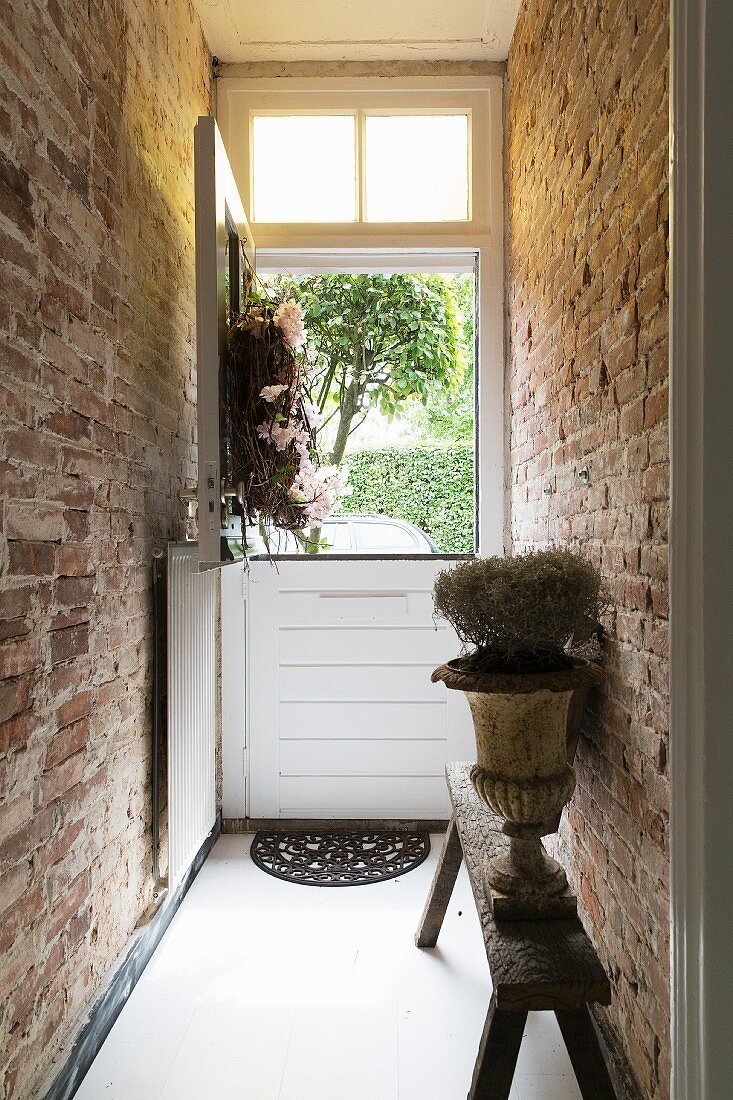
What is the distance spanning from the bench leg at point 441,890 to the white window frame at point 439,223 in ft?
4.57

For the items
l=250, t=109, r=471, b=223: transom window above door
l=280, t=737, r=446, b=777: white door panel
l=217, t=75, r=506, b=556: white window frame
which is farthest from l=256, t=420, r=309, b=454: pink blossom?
l=280, t=737, r=446, b=777: white door panel

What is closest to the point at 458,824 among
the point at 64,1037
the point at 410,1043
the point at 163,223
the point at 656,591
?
the point at 410,1043

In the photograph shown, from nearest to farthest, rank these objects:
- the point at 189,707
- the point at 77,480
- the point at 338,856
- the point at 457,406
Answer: the point at 77,480
the point at 189,707
the point at 338,856
the point at 457,406

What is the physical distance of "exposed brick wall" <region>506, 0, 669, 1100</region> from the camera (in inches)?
55.9

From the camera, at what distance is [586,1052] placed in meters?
1.42

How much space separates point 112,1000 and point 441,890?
922mm

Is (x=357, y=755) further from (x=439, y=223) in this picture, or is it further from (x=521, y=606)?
(x=439, y=223)

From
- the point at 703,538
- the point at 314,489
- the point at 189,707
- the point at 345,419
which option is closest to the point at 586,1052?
the point at 703,538

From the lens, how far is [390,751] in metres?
3.23

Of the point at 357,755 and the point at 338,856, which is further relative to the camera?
the point at 357,755

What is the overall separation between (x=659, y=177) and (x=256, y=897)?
7.95ft

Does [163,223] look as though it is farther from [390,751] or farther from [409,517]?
[390,751]

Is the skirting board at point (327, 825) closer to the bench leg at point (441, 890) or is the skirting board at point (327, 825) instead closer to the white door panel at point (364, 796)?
the white door panel at point (364, 796)

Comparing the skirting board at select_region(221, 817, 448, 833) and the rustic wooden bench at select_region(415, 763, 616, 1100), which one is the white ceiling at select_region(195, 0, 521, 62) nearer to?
the rustic wooden bench at select_region(415, 763, 616, 1100)
